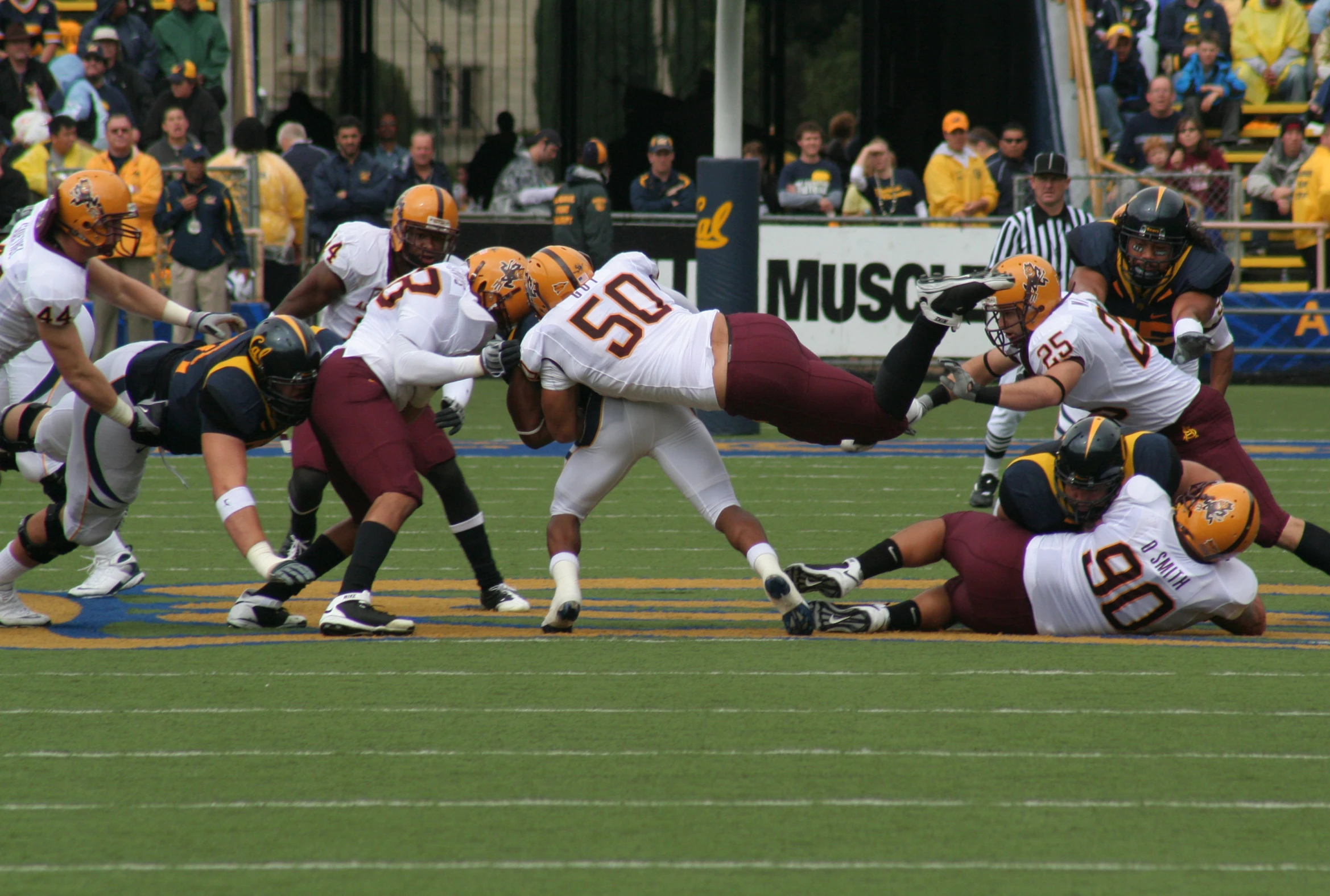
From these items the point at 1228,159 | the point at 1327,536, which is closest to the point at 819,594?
the point at 1327,536

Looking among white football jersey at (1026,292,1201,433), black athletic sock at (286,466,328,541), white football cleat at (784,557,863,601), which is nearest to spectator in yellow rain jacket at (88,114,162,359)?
black athletic sock at (286,466,328,541)

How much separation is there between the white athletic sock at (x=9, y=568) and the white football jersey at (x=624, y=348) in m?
1.93

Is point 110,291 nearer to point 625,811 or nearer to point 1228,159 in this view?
point 625,811

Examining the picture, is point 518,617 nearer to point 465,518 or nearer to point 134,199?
point 465,518

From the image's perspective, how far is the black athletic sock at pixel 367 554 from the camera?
17.3ft

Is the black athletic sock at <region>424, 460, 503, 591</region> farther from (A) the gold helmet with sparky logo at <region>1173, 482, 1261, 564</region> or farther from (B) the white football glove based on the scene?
(A) the gold helmet with sparky logo at <region>1173, 482, 1261, 564</region>

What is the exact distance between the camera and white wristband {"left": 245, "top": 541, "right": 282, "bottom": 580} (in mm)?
5164

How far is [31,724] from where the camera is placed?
4273 millimetres

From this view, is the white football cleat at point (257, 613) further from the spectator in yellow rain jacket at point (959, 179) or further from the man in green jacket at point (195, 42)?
the man in green jacket at point (195, 42)

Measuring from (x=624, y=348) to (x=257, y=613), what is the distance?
154 cm

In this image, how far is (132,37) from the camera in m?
14.8

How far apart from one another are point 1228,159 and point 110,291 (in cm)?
1223

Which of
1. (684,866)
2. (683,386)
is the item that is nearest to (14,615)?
(683,386)

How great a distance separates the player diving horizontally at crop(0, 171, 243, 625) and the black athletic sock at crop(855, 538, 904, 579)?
2.49 m
